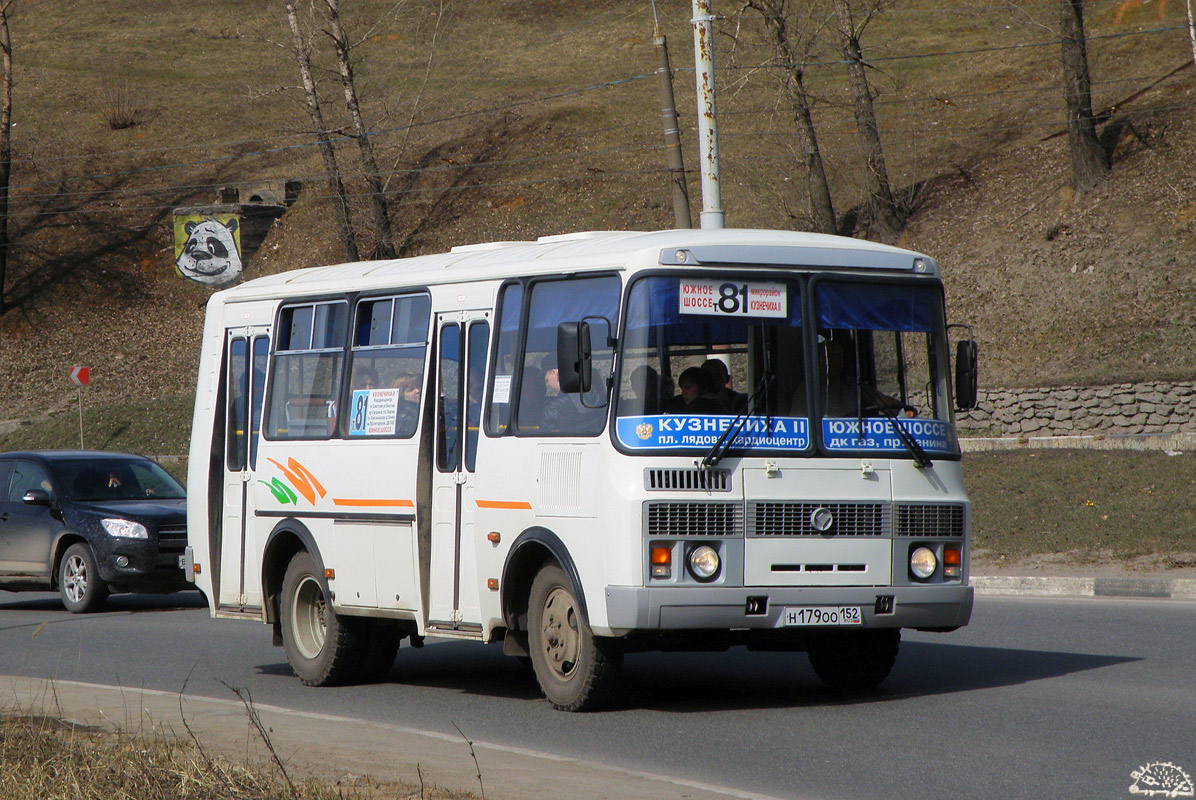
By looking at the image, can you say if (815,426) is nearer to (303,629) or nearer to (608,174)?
(303,629)

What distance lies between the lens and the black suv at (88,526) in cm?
1702

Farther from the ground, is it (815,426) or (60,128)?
(60,128)

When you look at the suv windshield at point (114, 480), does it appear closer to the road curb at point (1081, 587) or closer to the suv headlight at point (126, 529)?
the suv headlight at point (126, 529)

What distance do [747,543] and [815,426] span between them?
2.73ft

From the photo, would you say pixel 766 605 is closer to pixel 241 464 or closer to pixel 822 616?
pixel 822 616

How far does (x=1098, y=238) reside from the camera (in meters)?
33.2

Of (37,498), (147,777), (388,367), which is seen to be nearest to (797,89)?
(37,498)

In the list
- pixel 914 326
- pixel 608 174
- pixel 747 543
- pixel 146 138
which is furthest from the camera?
pixel 146 138

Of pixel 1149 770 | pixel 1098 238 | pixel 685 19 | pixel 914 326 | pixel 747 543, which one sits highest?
pixel 685 19

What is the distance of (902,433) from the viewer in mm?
9211

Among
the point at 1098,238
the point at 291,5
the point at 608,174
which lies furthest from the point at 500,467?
the point at 608,174

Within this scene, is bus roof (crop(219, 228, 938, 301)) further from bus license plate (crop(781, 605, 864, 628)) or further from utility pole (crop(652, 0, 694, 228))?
utility pole (crop(652, 0, 694, 228))

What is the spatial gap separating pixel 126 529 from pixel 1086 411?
17092mm

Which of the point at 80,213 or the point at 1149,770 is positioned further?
the point at 80,213
